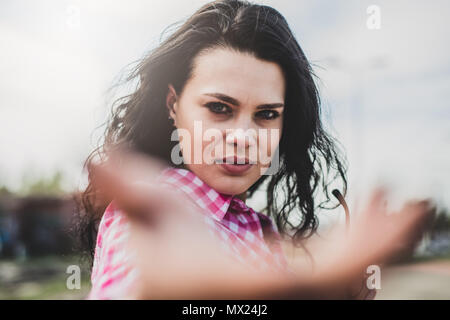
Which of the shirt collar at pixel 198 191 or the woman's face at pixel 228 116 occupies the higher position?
the woman's face at pixel 228 116

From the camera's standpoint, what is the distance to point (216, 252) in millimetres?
904

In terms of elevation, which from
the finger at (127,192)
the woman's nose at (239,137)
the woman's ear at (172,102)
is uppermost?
the woman's ear at (172,102)

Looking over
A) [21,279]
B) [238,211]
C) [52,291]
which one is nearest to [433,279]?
[52,291]

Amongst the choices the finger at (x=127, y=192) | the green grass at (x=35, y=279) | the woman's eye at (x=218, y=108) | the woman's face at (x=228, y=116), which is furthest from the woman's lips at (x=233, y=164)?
the green grass at (x=35, y=279)

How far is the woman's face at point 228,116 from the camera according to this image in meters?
1.07

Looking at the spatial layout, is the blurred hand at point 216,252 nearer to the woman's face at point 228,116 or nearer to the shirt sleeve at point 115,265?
the shirt sleeve at point 115,265

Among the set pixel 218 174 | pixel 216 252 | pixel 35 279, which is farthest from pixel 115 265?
pixel 35 279

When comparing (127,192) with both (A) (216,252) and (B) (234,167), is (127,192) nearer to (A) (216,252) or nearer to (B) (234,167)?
(A) (216,252)

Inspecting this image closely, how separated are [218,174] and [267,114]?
210mm

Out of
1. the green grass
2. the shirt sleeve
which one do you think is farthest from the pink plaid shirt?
the green grass

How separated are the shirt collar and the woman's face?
1.2 inches

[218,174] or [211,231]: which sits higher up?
[218,174]

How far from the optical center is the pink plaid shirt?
2.76 feet

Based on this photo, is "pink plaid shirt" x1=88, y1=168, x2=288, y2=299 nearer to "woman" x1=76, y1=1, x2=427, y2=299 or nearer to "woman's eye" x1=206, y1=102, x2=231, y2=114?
"woman" x1=76, y1=1, x2=427, y2=299
